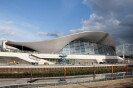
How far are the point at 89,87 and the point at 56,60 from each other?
30341 mm

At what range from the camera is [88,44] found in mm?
52375

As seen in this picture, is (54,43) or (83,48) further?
(83,48)

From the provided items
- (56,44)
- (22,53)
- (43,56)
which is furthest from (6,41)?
(56,44)

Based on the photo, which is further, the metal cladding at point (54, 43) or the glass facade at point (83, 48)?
the glass facade at point (83, 48)

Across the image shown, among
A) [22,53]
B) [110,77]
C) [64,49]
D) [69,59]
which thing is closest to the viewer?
[110,77]

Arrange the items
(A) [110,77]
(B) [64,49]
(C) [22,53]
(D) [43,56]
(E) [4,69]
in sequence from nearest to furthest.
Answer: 1. (A) [110,77]
2. (E) [4,69]
3. (C) [22,53]
4. (D) [43,56]
5. (B) [64,49]

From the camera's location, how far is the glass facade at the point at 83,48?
4738 cm

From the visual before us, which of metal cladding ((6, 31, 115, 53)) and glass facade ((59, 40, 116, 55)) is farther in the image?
glass facade ((59, 40, 116, 55))

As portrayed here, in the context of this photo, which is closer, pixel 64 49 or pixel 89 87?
pixel 89 87

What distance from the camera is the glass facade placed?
4738 centimetres

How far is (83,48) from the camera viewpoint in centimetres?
4972

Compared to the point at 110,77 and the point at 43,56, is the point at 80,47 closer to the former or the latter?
the point at 43,56

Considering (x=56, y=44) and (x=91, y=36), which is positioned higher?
(x=91, y=36)

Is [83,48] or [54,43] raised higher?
[54,43]
